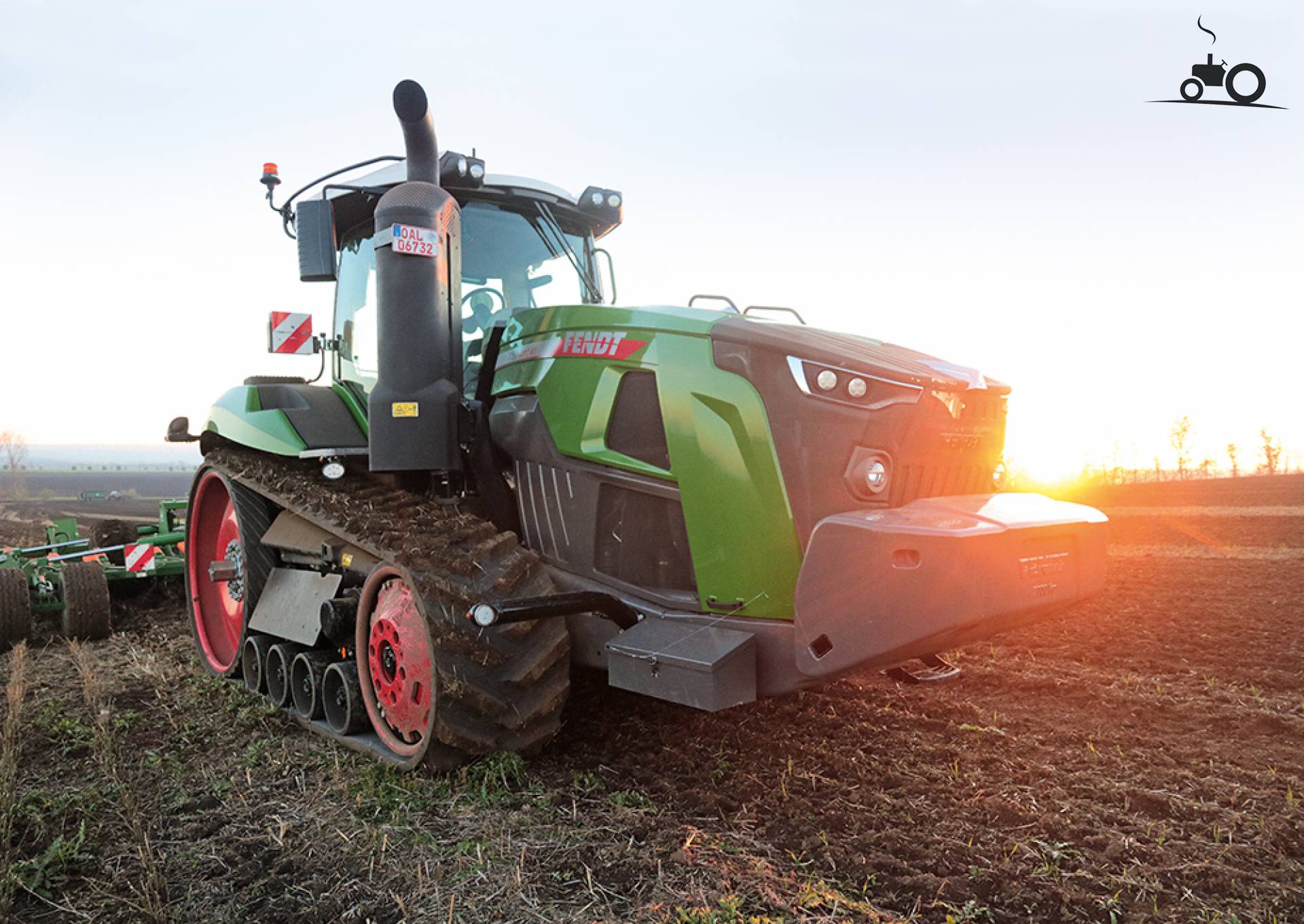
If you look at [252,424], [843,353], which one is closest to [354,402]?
[252,424]

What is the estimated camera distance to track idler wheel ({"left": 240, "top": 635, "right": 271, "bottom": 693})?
5125 millimetres

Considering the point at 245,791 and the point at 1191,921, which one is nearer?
the point at 1191,921

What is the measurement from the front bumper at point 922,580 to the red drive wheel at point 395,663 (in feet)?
4.73

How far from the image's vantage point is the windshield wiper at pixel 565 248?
507 centimetres

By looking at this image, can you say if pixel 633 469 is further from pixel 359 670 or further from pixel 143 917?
pixel 143 917

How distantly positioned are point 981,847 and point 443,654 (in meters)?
1.95

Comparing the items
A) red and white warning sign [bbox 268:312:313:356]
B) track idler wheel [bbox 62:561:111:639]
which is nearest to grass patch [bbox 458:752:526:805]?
red and white warning sign [bbox 268:312:313:356]

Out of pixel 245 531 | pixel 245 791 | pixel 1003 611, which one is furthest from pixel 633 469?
pixel 245 531

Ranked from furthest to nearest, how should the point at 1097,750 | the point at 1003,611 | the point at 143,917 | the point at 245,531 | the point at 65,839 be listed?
the point at 245,531 → the point at 1097,750 → the point at 65,839 → the point at 1003,611 → the point at 143,917

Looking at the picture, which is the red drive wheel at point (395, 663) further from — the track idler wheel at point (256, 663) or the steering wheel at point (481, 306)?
the steering wheel at point (481, 306)

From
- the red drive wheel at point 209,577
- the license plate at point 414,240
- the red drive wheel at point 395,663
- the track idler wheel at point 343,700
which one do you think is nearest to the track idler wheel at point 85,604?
the red drive wheel at point 209,577

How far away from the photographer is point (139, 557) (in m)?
8.13

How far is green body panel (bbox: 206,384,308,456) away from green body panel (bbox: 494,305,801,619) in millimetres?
1962

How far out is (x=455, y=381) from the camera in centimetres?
426
